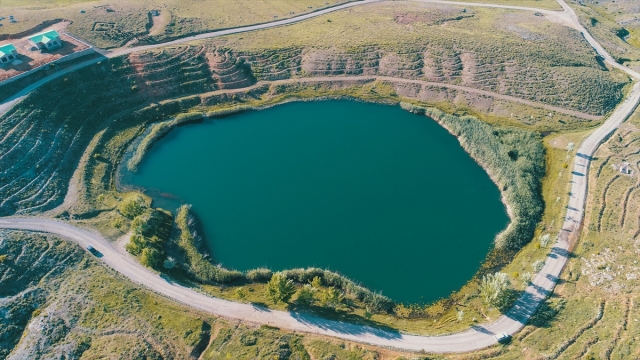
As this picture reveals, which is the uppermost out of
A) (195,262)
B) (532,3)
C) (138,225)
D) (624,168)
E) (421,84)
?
(532,3)

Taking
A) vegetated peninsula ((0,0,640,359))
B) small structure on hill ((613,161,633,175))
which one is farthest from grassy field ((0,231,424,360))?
small structure on hill ((613,161,633,175))

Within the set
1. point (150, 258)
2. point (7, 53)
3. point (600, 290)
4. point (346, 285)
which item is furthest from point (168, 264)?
point (7, 53)

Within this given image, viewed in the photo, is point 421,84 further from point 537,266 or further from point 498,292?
point 498,292

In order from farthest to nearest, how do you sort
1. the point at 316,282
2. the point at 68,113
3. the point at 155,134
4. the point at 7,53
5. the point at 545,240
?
1. the point at 7,53
2. the point at 155,134
3. the point at 68,113
4. the point at 545,240
5. the point at 316,282

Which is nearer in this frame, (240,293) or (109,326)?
(109,326)

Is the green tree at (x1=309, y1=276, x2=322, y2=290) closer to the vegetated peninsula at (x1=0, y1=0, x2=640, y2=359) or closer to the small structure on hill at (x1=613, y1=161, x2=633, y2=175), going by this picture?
the vegetated peninsula at (x1=0, y1=0, x2=640, y2=359)

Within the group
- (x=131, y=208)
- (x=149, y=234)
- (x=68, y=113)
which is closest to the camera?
(x=149, y=234)

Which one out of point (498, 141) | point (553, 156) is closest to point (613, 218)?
point (553, 156)
